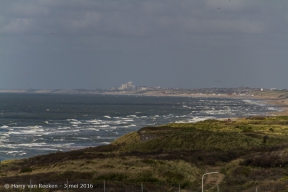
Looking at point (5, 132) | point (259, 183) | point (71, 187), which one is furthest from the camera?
point (5, 132)

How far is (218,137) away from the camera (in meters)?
58.9

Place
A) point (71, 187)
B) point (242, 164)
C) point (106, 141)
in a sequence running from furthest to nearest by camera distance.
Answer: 1. point (106, 141)
2. point (242, 164)
3. point (71, 187)

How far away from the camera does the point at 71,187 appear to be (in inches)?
1139

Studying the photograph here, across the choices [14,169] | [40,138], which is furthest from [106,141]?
[14,169]

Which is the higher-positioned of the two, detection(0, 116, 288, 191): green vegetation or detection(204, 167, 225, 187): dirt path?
detection(0, 116, 288, 191): green vegetation

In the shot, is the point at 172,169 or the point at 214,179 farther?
the point at 172,169

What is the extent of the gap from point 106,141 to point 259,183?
51.6 meters

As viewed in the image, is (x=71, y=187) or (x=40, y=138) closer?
(x=71, y=187)

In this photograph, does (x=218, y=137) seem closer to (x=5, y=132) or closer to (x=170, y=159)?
(x=170, y=159)

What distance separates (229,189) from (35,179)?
11901 millimetres

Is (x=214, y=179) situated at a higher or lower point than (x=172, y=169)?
lower

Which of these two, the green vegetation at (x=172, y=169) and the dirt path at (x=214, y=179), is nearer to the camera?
the green vegetation at (x=172, y=169)

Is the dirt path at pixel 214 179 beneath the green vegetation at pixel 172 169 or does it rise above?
beneath

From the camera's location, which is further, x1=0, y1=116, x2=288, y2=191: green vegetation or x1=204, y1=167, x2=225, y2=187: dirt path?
x1=204, y1=167, x2=225, y2=187: dirt path
